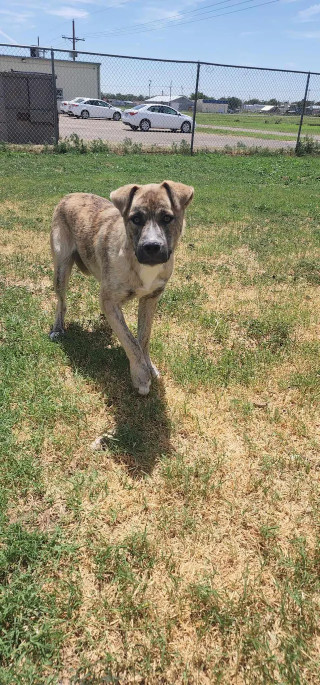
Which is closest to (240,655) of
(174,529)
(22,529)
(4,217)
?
(174,529)

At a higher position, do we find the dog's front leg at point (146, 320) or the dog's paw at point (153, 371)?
the dog's front leg at point (146, 320)

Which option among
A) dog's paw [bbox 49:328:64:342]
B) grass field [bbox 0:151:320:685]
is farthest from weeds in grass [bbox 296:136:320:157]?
dog's paw [bbox 49:328:64:342]

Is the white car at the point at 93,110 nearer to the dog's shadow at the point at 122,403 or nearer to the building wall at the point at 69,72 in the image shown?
the building wall at the point at 69,72

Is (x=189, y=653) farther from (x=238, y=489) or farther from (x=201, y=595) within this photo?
(x=238, y=489)

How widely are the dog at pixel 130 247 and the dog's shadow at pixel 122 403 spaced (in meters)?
0.16

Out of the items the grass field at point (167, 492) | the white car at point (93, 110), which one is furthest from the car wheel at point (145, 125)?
the grass field at point (167, 492)

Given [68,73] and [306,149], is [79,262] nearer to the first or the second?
[306,149]

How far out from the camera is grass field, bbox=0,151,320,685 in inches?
72.3

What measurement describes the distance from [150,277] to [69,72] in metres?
43.0

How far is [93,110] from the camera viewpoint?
35188 millimetres

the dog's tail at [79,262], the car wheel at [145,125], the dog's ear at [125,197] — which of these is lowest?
the dog's tail at [79,262]

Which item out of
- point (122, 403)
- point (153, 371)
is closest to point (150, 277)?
point (153, 371)

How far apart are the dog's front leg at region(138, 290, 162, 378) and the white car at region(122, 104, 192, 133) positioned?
26.1 meters

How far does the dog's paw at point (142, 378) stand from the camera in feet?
10.9
